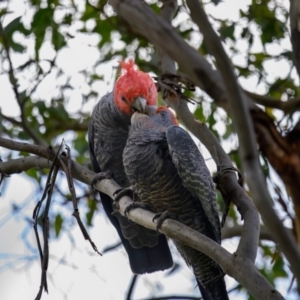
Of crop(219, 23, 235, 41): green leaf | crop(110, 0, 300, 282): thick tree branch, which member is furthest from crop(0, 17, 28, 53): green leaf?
crop(110, 0, 300, 282): thick tree branch

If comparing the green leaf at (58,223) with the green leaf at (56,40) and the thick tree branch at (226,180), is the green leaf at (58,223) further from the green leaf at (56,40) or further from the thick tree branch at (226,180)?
the thick tree branch at (226,180)

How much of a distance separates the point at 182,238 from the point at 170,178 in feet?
3.15

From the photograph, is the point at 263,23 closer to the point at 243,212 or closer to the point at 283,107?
the point at 243,212

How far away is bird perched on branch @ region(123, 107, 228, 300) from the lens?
135 inches

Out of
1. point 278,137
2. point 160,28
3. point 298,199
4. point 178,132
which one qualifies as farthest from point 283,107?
point 178,132

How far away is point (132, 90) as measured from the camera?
13.7ft

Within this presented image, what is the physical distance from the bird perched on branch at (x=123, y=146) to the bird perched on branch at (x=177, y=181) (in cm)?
36

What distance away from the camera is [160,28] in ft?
5.61

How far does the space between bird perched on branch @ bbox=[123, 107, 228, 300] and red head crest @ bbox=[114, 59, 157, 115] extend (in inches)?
18.6

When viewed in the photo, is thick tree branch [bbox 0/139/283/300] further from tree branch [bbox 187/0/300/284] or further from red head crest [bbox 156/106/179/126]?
red head crest [bbox 156/106/179/126]

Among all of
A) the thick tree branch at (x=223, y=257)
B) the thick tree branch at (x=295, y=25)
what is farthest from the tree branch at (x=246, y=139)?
the thick tree branch at (x=223, y=257)

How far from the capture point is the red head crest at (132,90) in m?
4.18

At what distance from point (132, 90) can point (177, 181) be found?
2.95ft

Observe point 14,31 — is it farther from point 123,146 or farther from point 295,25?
point 295,25
